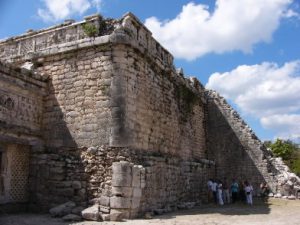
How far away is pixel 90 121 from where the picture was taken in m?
10.4

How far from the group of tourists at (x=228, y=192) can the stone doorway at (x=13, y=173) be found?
302 inches

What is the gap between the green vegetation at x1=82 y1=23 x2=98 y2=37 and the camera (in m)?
10.9

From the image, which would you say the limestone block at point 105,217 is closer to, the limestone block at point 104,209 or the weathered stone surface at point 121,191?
the limestone block at point 104,209

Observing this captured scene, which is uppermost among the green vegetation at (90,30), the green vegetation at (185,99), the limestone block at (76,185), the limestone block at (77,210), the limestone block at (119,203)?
the green vegetation at (90,30)

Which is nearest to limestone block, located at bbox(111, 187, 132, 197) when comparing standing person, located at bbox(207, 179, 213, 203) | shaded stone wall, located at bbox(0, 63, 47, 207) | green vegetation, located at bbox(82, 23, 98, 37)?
shaded stone wall, located at bbox(0, 63, 47, 207)

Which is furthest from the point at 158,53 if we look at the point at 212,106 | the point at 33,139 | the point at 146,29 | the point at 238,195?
the point at 238,195

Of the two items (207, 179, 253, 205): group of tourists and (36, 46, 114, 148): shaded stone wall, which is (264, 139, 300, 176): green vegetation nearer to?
(207, 179, 253, 205): group of tourists

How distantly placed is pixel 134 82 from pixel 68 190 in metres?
3.52

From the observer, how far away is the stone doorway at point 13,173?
994 cm

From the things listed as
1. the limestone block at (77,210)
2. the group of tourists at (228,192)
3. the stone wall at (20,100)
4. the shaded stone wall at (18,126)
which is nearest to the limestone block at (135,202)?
the limestone block at (77,210)

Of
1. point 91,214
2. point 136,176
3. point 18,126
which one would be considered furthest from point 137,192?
point 18,126

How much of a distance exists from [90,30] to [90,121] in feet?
8.91

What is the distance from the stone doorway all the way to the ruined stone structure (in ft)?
0.09

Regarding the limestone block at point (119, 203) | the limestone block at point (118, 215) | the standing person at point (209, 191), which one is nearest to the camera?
the limestone block at point (118, 215)
